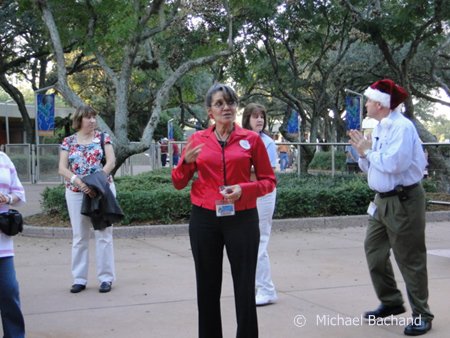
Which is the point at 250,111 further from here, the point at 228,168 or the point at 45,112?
the point at 45,112

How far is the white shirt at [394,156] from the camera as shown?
185 inches

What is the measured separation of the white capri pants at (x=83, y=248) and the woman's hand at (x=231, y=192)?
9.57 ft

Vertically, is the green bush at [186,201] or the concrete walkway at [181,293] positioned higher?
the green bush at [186,201]

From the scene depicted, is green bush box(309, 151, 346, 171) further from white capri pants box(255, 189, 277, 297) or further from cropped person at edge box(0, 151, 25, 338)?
cropped person at edge box(0, 151, 25, 338)

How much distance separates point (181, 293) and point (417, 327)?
95.1 inches

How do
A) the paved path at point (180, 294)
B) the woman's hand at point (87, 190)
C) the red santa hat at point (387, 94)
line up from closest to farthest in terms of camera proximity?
the red santa hat at point (387, 94) → the paved path at point (180, 294) → the woman's hand at point (87, 190)

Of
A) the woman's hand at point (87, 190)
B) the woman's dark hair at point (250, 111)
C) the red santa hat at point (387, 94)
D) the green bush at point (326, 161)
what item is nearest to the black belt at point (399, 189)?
the red santa hat at point (387, 94)

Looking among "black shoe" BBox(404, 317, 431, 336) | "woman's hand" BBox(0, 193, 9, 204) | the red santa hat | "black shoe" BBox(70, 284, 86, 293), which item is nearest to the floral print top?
"black shoe" BBox(70, 284, 86, 293)

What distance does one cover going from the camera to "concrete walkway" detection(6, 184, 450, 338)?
5.14 meters

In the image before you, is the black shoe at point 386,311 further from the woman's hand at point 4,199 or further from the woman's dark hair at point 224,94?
the woman's hand at point 4,199

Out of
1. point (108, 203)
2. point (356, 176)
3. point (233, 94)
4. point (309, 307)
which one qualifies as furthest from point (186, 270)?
point (356, 176)

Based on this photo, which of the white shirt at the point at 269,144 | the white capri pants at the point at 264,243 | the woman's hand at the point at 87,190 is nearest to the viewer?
the white capri pants at the point at 264,243

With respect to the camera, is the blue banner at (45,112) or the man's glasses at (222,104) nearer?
the man's glasses at (222,104)

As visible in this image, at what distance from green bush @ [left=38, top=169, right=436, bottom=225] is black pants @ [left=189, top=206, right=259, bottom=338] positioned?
20.7ft
